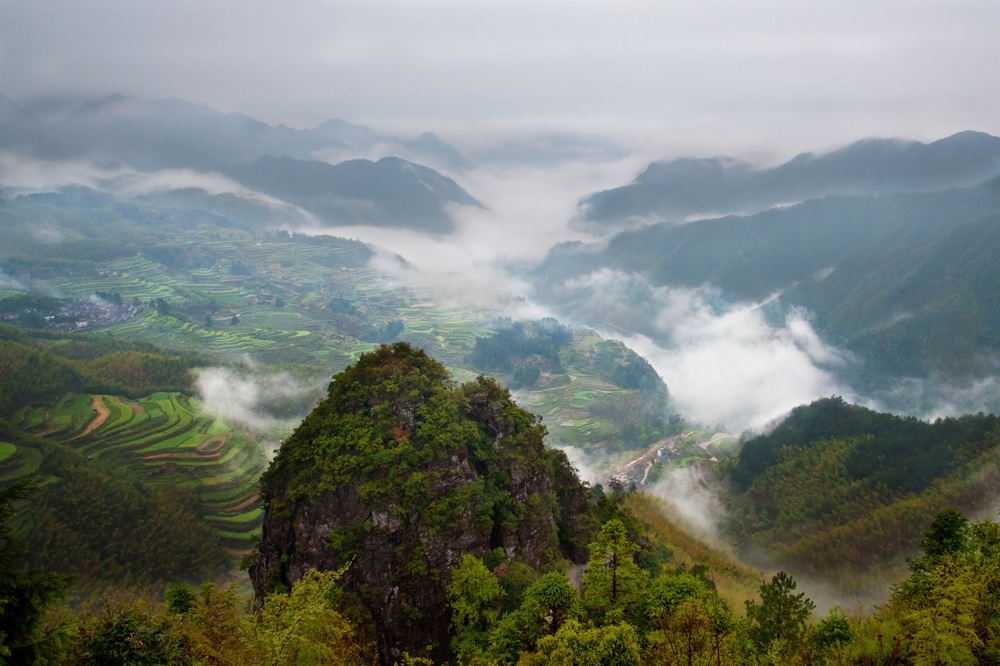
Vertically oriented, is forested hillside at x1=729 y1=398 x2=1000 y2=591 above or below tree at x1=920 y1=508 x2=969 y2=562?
below

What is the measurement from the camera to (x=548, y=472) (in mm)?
59062

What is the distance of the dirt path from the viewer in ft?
401

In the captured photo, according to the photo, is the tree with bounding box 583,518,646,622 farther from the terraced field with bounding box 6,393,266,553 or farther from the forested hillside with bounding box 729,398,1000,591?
the forested hillside with bounding box 729,398,1000,591

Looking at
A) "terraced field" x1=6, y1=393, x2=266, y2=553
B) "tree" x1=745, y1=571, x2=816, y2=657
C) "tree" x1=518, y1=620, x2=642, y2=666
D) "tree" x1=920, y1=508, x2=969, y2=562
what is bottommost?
"terraced field" x1=6, y1=393, x2=266, y2=553

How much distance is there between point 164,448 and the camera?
12331 centimetres

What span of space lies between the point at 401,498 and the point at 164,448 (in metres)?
106

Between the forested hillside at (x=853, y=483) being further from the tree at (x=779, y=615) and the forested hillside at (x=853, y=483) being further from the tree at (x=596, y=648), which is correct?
the tree at (x=596, y=648)

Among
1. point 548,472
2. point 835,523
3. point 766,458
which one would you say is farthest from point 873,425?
point 548,472

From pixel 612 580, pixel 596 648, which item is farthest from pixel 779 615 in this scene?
pixel 596 648

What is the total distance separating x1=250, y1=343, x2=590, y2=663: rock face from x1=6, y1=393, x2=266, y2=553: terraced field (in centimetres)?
6984

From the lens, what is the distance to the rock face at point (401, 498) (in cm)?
4338

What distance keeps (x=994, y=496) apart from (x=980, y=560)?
117348mm

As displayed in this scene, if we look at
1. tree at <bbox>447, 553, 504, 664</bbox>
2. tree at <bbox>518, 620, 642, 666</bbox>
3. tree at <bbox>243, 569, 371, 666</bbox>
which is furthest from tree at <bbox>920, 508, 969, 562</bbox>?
tree at <bbox>243, 569, 371, 666</bbox>

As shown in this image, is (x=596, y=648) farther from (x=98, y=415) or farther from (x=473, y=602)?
(x=98, y=415)
